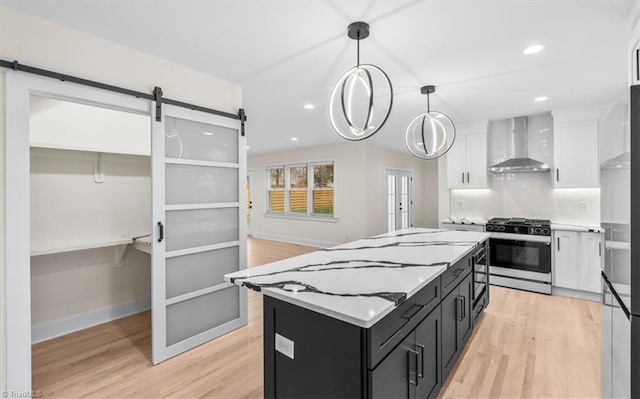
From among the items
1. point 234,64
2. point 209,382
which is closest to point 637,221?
point 209,382

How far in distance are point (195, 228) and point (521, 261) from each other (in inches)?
167

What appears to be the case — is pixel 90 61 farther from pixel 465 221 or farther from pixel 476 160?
pixel 476 160

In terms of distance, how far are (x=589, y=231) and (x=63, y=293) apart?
602 cm

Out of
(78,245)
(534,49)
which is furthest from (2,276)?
(534,49)

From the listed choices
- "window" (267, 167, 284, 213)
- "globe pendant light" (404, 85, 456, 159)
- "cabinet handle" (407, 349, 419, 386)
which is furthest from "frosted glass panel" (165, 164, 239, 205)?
"window" (267, 167, 284, 213)

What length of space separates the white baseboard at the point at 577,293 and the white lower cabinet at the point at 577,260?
0.21ft

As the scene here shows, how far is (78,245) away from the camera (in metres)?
2.90

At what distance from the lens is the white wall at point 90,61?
6.16 feet

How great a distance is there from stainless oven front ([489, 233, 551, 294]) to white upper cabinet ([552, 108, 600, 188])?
3.09 feet

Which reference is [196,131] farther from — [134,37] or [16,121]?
[16,121]

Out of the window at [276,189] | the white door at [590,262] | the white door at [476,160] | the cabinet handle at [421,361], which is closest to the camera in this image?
the cabinet handle at [421,361]

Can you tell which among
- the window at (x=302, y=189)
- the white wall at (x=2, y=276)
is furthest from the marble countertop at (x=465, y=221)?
the white wall at (x=2, y=276)

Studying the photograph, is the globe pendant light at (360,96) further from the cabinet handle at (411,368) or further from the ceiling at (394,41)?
the cabinet handle at (411,368)

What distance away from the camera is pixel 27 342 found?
1921 millimetres
